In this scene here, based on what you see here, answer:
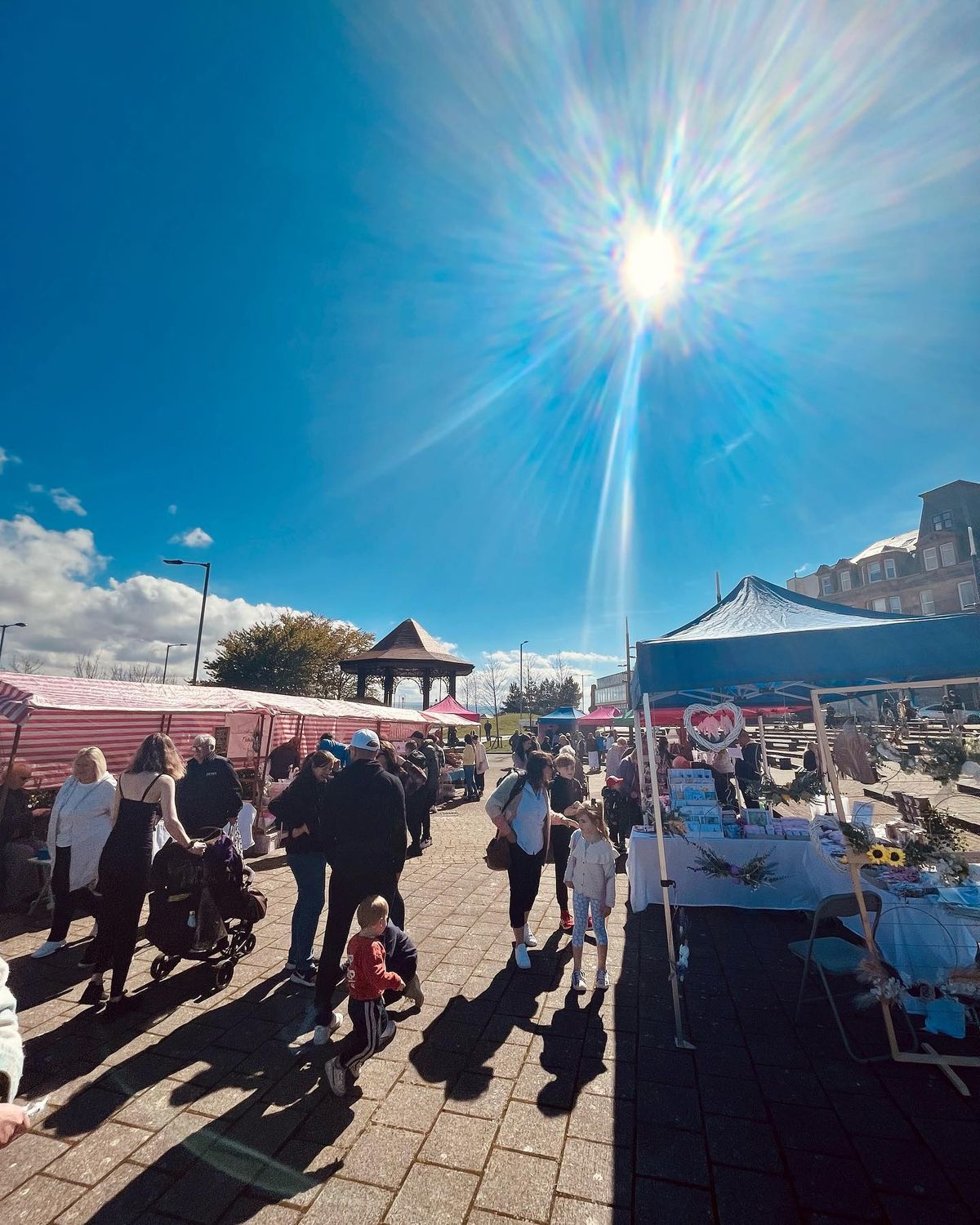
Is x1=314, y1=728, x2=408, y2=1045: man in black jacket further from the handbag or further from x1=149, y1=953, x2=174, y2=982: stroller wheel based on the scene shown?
x1=149, y1=953, x2=174, y2=982: stroller wheel

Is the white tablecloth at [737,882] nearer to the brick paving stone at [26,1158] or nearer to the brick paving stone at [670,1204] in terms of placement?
the brick paving stone at [670,1204]

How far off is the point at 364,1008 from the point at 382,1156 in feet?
2.07

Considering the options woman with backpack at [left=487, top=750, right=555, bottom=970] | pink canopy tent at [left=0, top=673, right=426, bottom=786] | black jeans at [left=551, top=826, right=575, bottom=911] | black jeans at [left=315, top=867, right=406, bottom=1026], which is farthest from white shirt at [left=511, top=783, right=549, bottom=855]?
pink canopy tent at [left=0, top=673, right=426, bottom=786]

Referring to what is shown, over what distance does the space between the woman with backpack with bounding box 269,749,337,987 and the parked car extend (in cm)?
481

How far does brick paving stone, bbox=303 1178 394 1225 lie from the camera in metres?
2.32

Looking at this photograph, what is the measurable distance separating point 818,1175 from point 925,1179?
0.48 m

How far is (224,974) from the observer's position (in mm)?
4438

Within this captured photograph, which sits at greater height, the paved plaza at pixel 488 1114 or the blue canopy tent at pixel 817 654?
the blue canopy tent at pixel 817 654

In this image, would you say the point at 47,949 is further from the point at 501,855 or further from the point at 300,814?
the point at 501,855

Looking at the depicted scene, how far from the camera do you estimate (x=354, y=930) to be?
5.71 meters

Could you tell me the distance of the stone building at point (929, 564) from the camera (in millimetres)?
40812

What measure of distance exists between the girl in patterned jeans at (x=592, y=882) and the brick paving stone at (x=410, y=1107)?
1617mm

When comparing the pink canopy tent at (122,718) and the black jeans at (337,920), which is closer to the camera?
the black jeans at (337,920)

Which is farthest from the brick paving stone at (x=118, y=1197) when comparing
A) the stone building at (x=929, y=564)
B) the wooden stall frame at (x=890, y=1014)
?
the stone building at (x=929, y=564)
